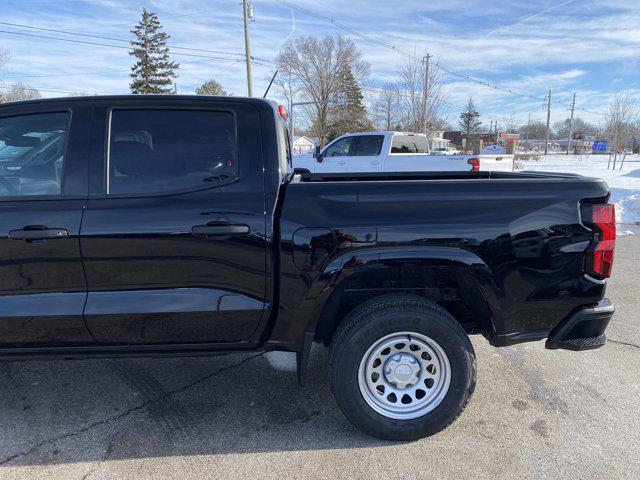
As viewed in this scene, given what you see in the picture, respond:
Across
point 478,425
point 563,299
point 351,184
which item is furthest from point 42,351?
point 563,299

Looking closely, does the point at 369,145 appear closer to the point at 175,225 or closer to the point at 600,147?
the point at 175,225

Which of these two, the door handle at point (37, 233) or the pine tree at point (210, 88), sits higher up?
the pine tree at point (210, 88)

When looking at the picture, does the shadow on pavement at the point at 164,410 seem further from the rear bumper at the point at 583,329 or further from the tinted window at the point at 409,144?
the tinted window at the point at 409,144

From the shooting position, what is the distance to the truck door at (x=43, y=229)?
2.41 m

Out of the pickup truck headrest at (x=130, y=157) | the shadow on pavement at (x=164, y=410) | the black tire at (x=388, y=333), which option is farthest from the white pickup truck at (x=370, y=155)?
the pickup truck headrest at (x=130, y=157)

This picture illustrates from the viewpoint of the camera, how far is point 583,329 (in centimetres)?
262

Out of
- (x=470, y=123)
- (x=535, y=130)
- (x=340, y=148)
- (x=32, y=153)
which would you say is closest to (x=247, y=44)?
(x=340, y=148)

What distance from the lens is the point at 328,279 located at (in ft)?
8.01

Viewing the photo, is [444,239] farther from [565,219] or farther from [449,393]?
[449,393]

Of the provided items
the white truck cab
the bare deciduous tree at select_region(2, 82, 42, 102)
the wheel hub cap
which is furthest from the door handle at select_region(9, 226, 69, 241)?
the bare deciduous tree at select_region(2, 82, 42, 102)

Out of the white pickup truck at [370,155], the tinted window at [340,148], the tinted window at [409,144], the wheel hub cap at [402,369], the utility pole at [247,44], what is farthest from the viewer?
the utility pole at [247,44]

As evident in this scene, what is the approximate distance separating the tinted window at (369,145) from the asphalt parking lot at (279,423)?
827 centimetres

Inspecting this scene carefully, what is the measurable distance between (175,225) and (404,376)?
5.19 feet

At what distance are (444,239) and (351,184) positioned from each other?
0.59 m
